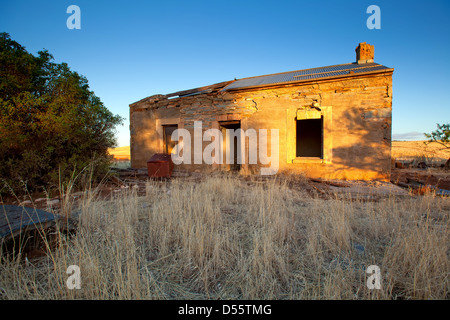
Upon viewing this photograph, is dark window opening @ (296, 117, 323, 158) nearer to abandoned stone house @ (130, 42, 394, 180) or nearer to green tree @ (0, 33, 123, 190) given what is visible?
abandoned stone house @ (130, 42, 394, 180)

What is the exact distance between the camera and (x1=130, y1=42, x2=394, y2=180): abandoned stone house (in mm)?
6980

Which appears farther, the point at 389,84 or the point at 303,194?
the point at 389,84

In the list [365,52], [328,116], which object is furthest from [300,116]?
[365,52]

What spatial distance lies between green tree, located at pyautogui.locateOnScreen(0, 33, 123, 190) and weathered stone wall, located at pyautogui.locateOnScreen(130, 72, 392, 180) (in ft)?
15.0

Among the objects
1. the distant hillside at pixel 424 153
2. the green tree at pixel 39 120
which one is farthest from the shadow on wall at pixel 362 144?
the green tree at pixel 39 120

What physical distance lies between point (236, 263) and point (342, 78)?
7.75 meters

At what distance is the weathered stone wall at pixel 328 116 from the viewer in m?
6.94

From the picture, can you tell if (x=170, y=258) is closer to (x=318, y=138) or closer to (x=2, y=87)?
(x=2, y=87)

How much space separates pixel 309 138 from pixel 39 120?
12.1 meters

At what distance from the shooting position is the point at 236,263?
78.2 inches

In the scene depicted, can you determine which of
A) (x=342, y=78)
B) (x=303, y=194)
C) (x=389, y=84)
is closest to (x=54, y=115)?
(x=303, y=194)

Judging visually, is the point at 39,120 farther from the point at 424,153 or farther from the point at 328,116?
the point at 424,153

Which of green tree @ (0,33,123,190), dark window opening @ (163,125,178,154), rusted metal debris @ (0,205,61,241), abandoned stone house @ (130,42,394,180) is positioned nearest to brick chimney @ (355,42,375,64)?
abandoned stone house @ (130,42,394,180)
